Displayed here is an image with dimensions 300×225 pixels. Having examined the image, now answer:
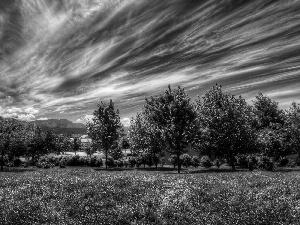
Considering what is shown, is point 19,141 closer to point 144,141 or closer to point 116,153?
point 116,153

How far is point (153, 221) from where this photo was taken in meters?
8.05

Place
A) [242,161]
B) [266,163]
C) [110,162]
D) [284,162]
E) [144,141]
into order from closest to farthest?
[266,163]
[242,161]
[284,162]
[144,141]
[110,162]

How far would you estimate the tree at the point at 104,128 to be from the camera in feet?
160

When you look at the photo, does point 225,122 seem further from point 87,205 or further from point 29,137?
point 29,137

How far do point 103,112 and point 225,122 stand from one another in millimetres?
28350

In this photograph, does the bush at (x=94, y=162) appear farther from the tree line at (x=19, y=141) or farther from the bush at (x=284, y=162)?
the bush at (x=284, y=162)

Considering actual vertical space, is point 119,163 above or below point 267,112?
below

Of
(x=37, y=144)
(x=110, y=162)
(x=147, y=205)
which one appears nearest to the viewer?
(x=147, y=205)

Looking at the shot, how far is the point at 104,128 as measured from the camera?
4834 cm

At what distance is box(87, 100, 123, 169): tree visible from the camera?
48.7m

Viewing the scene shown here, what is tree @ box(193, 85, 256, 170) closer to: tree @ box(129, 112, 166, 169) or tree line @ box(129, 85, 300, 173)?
tree line @ box(129, 85, 300, 173)

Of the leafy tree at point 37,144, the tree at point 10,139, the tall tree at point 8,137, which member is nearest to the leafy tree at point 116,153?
the tree at point 10,139

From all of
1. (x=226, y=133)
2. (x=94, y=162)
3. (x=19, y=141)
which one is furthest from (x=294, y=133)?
(x=19, y=141)

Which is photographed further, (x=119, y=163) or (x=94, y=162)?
(x=119, y=163)
